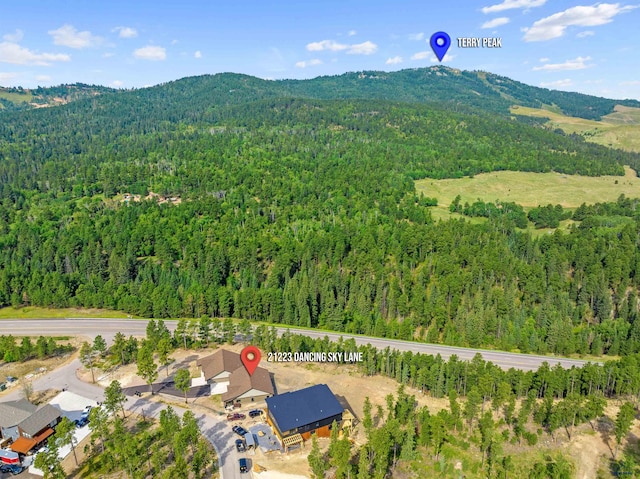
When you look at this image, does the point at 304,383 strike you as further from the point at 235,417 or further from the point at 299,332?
the point at 299,332

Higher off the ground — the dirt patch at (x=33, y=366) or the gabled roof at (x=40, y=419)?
the gabled roof at (x=40, y=419)

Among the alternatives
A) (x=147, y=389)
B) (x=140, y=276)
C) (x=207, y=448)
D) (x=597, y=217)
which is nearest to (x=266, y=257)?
(x=140, y=276)

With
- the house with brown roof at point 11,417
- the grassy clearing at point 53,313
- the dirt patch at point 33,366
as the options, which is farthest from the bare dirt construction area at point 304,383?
the grassy clearing at point 53,313

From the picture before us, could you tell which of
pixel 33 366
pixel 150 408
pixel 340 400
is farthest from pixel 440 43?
pixel 33 366

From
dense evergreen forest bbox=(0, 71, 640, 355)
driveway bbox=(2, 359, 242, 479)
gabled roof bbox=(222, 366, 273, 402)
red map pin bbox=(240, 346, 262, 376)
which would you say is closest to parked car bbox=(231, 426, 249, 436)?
driveway bbox=(2, 359, 242, 479)

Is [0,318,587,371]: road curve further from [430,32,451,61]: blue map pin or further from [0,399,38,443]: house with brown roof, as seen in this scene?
[430,32,451,61]: blue map pin

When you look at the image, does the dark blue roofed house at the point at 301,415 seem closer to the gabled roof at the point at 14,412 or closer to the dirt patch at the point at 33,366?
the gabled roof at the point at 14,412

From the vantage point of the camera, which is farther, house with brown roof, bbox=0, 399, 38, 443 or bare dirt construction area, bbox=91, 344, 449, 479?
bare dirt construction area, bbox=91, 344, 449, 479
